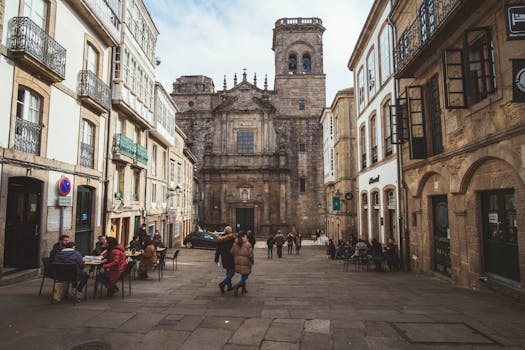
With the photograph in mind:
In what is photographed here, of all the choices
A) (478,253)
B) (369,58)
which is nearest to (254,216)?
(369,58)

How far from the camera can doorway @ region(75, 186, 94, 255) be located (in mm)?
12203

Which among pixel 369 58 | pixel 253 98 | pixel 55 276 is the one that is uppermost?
pixel 253 98

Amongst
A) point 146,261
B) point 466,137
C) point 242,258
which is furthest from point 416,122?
point 146,261

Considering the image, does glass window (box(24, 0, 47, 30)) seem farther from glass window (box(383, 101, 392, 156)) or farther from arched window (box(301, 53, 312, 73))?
arched window (box(301, 53, 312, 73))

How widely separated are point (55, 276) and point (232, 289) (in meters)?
3.87

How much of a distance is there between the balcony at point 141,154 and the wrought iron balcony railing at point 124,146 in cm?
59

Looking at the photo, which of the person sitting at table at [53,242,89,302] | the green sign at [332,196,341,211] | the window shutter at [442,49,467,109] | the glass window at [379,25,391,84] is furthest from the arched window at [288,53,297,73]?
the person sitting at table at [53,242,89,302]

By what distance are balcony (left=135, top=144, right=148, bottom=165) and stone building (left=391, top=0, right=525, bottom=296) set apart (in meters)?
12.3

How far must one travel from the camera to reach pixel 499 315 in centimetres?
605

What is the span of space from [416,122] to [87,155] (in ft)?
40.0

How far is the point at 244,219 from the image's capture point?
3612cm

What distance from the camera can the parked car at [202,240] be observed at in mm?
24672

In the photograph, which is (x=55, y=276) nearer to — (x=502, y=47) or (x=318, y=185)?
(x=502, y=47)

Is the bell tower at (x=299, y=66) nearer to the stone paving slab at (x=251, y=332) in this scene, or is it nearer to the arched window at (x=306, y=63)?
the arched window at (x=306, y=63)
